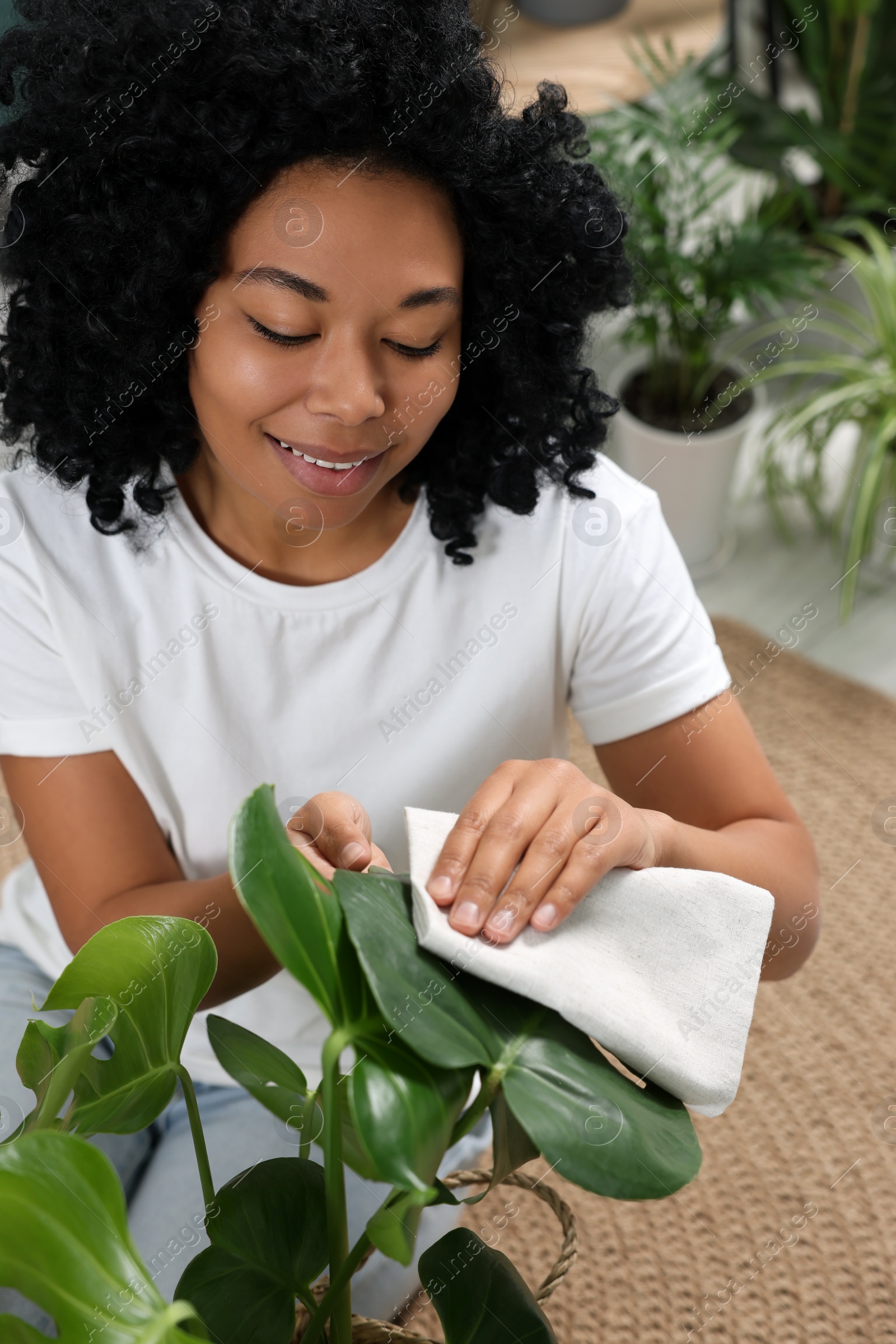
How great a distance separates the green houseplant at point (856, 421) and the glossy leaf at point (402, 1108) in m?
1.56

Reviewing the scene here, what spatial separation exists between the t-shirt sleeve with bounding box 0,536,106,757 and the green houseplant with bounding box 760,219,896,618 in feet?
4.43

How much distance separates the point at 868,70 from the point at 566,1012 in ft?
8.00

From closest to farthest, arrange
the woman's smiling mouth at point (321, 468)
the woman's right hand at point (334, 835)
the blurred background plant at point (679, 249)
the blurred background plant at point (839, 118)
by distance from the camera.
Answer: the woman's right hand at point (334, 835), the woman's smiling mouth at point (321, 468), the blurred background plant at point (679, 249), the blurred background plant at point (839, 118)

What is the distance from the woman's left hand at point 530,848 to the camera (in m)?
0.59

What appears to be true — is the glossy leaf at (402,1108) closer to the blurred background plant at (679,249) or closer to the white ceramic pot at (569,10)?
the blurred background plant at (679,249)

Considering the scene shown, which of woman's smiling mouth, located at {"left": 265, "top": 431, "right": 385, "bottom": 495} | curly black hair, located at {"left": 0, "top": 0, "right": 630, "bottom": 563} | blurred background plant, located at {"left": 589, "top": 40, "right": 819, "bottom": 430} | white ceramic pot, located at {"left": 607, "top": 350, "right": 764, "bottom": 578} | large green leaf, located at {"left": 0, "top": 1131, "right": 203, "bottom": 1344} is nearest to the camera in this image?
large green leaf, located at {"left": 0, "top": 1131, "right": 203, "bottom": 1344}

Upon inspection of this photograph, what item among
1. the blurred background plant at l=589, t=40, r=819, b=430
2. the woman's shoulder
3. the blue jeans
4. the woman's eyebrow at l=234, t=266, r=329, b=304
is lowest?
the blue jeans

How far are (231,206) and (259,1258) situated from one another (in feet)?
2.11

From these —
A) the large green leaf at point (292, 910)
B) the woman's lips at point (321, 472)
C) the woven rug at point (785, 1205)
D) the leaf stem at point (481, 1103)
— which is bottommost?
the woven rug at point (785, 1205)

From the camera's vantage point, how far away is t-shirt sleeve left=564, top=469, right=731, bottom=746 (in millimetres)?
967

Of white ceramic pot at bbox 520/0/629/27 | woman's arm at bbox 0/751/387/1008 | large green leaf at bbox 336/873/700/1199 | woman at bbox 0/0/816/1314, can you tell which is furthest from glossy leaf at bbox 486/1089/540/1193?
white ceramic pot at bbox 520/0/629/27

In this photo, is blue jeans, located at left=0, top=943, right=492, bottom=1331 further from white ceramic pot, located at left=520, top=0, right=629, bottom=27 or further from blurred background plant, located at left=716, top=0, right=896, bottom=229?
blurred background plant, located at left=716, top=0, right=896, bottom=229

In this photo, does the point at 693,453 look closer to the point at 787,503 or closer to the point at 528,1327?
the point at 787,503

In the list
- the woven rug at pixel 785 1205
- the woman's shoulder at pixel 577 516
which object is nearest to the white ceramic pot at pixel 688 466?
the woven rug at pixel 785 1205
